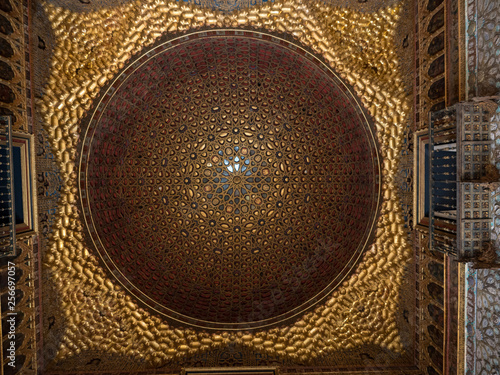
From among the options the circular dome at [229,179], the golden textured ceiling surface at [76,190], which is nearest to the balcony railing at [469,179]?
the golden textured ceiling surface at [76,190]

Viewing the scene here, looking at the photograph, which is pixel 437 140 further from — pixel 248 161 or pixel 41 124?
pixel 41 124

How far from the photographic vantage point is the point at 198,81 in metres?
8.93

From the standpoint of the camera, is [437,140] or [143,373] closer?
[437,140]

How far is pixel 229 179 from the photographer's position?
9.67 meters

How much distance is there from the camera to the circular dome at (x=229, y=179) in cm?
793

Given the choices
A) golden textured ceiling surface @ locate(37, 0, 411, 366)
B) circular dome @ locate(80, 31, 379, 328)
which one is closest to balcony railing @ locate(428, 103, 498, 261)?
golden textured ceiling surface @ locate(37, 0, 411, 366)

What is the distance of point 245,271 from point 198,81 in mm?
5764

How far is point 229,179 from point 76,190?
4182mm

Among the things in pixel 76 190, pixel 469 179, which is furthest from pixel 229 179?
pixel 469 179

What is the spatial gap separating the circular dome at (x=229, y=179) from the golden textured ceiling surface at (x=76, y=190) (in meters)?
0.32

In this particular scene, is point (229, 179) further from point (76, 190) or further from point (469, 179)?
point (469, 179)

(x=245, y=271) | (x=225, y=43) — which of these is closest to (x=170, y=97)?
(x=225, y=43)

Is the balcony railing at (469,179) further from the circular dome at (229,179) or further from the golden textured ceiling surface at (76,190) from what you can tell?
the circular dome at (229,179)

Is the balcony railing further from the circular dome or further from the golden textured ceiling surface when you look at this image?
the circular dome
